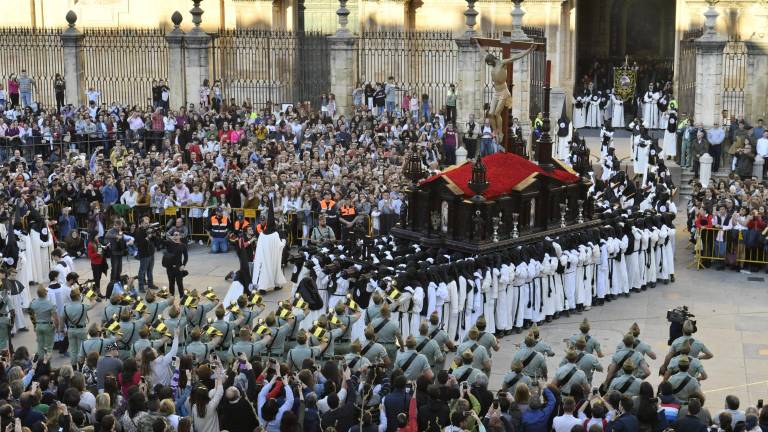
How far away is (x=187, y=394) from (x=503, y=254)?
291 inches

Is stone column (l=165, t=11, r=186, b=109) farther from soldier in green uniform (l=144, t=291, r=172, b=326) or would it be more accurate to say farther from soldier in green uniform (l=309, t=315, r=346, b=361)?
soldier in green uniform (l=309, t=315, r=346, b=361)

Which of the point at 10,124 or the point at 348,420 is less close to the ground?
the point at 10,124

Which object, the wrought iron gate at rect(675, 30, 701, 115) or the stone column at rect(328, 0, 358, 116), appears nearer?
the wrought iron gate at rect(675, 30, 701, 115)

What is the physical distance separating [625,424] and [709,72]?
21.3 m

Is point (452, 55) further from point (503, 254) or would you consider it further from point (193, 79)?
point (503, 254)

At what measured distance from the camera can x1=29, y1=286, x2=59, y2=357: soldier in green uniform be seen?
58.4 feet

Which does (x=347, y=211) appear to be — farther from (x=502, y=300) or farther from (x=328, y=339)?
(x=328, y=339)

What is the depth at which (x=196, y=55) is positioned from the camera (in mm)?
34812

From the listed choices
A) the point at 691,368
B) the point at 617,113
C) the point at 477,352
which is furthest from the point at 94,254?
the point at 617,113

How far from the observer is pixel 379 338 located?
53.2ft

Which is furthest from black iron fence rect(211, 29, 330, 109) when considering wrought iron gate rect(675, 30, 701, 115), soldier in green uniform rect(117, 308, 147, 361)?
soldier in green uniform rect(117, 308, 147, 361)

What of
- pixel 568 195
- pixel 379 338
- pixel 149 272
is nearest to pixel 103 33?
pixel 149 272

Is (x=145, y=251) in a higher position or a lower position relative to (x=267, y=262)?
higher

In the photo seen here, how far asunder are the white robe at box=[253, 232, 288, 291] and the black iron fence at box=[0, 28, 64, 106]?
1871 cm
